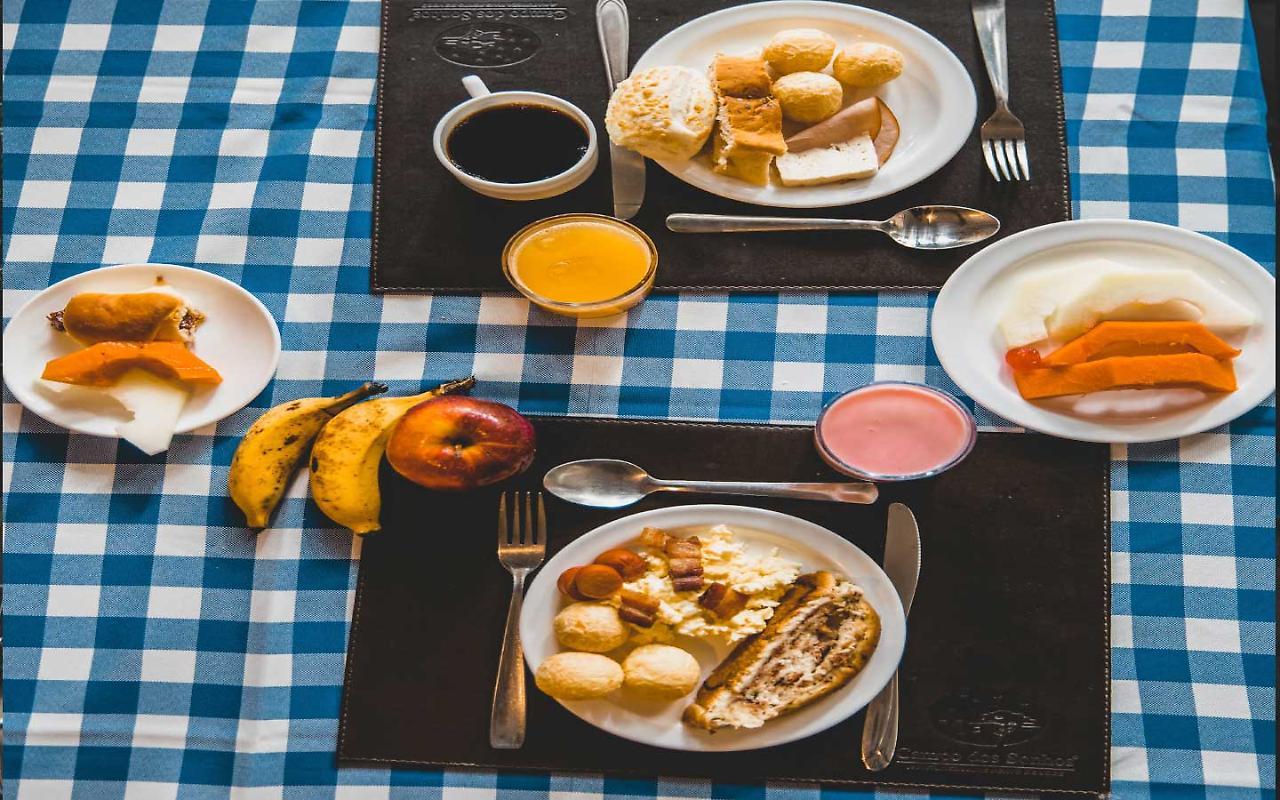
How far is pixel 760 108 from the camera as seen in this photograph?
5.09 ft

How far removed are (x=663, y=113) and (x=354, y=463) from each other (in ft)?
2.15

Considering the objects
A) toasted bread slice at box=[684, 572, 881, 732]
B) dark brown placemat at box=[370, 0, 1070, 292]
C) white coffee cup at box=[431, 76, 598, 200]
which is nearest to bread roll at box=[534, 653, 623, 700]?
toasted bread slice at box=[684, 572, 881, 732]

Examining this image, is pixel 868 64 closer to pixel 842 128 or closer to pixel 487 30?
pixel 842 128

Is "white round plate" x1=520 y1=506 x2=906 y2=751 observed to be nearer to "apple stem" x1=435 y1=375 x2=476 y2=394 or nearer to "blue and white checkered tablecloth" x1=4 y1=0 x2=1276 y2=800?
"blue and white checkered tablecloth" x1=4 y1=0 x2=1276 y2=800

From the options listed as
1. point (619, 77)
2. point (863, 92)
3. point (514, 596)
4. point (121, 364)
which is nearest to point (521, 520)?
point (514, 596)

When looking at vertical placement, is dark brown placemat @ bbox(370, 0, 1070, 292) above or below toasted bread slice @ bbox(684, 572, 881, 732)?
above

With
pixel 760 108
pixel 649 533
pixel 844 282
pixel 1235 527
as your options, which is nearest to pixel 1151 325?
pixel 1235 527

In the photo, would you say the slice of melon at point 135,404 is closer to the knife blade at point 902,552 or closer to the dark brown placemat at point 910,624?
the dark brown placemat at point 910,624

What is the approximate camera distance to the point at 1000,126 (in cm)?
160

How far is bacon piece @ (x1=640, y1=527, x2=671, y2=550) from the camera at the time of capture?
1.43 meters

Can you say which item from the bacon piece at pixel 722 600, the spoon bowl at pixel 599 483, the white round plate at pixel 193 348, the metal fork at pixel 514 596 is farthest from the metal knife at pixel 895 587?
the white round plate at pixel 193 348

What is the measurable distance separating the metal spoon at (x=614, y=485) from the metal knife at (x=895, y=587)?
0.30ft

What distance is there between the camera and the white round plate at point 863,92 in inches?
61.7

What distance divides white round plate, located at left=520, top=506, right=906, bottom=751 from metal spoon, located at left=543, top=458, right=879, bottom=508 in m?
0.04
